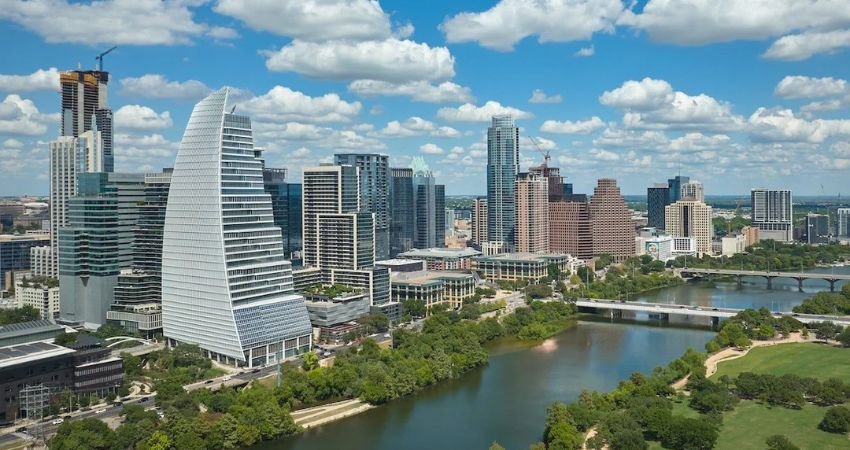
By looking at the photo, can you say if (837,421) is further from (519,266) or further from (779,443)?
(519,266)

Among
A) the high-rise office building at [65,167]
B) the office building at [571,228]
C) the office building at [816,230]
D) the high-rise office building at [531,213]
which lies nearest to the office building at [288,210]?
the high-rise office building at [65,167]

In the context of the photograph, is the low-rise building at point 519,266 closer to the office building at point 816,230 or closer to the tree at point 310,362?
the tree at point 310,362

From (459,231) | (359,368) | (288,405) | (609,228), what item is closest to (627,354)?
(359,368)

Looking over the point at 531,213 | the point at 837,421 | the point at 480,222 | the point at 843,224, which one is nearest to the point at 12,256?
the point at 531,213

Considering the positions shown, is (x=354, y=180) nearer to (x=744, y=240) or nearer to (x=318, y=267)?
(x=318, y=267)

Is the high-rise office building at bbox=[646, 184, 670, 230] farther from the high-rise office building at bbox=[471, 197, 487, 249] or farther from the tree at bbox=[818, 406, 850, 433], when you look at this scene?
the tree at bbox=[818, 406, 850, 433]

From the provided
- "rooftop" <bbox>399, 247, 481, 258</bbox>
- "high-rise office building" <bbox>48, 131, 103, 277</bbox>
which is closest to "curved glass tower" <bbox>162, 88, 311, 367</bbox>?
"high-rise office building" <bbox>48, 131, 103, 277</bbox>
